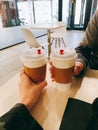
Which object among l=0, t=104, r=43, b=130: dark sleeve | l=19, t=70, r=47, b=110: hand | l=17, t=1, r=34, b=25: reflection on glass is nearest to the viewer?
l=0, t=104, r=43, b=130: dark sleeve

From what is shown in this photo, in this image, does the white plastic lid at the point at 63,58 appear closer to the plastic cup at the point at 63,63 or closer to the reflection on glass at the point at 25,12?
the plastic cup at the point at 63,63

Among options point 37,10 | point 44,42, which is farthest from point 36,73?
point 37,10

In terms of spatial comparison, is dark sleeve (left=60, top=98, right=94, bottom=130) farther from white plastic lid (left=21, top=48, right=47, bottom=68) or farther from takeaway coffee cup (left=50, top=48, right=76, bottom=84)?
white plastic lid (left=21, top=48, right=47, bottom=68)

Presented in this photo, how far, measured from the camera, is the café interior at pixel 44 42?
1.82ft

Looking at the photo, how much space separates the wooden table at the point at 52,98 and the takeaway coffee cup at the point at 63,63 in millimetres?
79


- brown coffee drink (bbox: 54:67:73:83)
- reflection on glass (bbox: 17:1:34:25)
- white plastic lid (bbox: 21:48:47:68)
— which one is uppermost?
reflection on glass (bbox: 17:1:34:25)

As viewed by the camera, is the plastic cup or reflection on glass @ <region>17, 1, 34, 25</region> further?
reflection on glass @ <region>17, 1, 34, 25</region>

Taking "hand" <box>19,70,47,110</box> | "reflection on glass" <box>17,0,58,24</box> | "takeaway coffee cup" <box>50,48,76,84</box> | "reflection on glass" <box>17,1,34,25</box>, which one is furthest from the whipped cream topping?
"reflection on glass" <box>17,1,34,25</box>

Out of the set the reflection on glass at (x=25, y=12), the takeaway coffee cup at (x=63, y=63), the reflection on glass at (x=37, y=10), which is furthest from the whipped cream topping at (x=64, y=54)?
the reflection on glass at (x=25, y=12)

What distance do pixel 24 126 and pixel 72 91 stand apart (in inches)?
11.6

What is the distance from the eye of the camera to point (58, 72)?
22.6 inches

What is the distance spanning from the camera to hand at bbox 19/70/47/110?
1.69 feet

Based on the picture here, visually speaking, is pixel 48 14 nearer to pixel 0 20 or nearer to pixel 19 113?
pixel 0 20

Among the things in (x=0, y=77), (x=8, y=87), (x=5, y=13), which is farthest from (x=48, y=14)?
(x=8, y=87)
